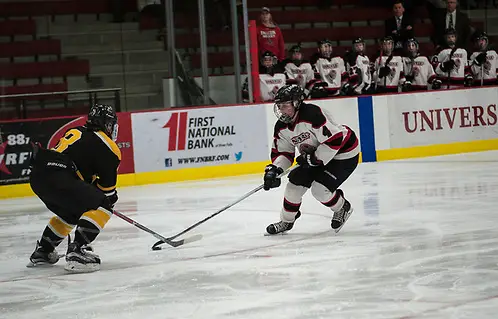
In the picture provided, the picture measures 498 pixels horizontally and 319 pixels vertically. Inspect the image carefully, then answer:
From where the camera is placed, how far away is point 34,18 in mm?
13984

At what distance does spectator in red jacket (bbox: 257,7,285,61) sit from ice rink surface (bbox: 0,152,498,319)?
4.20 meters

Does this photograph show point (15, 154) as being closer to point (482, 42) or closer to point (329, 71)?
point (329, 71)

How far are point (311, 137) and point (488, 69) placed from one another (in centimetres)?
798

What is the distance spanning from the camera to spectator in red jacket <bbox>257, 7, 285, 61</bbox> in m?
12.5

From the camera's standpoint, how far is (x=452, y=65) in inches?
525

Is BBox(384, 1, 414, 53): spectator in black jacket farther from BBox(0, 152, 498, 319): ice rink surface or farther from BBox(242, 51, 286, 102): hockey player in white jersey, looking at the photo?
BBox(0, 152, 498, 319): ice rink surface

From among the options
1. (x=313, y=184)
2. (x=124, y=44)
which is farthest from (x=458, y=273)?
(x=124, y=44)

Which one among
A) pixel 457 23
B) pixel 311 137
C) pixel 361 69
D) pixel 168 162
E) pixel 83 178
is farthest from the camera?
pixel 457 23

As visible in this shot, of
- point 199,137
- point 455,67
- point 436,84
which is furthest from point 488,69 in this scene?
point 199,137

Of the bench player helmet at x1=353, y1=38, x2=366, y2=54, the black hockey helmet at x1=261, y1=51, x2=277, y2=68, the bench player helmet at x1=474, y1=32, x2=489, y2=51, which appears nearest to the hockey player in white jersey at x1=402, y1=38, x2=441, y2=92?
the bench player helmet at x1=353, y1=38, x2=366, y2=54

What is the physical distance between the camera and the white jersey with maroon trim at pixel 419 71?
13.3m

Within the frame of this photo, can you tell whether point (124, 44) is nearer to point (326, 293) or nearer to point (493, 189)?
point (493, 189)

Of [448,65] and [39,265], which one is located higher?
[448,65]

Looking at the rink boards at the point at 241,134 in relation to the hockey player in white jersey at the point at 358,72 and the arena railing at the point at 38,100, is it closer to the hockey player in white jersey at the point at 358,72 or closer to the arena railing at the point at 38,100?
the arena railing at the point at 38,100
